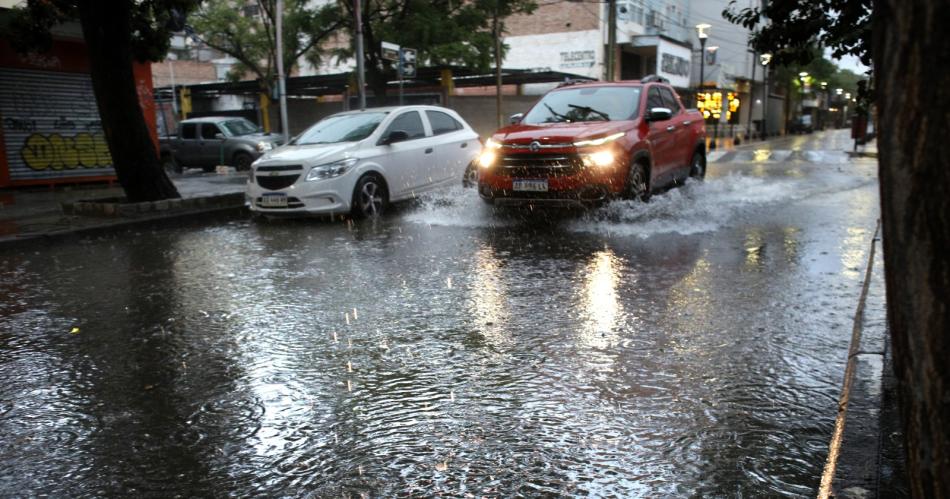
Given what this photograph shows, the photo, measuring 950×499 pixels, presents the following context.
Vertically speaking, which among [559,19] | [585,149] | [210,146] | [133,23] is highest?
[559,19]

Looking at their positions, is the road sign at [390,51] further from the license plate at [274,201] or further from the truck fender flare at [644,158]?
the truck fender flare at [644,158]

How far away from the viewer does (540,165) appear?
8961 mm

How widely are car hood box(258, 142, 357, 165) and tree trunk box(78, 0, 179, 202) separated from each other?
232 centimetres

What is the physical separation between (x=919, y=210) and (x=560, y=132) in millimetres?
7626

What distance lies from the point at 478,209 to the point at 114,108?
580 centimetres

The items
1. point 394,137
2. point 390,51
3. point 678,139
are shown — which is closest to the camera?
point 394,137

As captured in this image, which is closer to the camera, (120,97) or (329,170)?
(329,170)

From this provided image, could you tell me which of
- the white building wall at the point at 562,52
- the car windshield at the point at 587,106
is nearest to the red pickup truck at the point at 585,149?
the car windshield at the point at 587,106

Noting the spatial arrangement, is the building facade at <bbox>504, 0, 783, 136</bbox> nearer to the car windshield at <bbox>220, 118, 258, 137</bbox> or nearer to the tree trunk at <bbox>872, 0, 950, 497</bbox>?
the car windshield at <bbox>220, 118, 258, 137</bbox>

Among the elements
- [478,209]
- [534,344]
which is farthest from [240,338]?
[478,209]

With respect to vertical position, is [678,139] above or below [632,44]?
below

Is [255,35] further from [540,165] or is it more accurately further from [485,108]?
[540,165]

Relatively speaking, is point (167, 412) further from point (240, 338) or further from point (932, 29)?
point (932, 29)

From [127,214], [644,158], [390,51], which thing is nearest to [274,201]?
[127,214]
